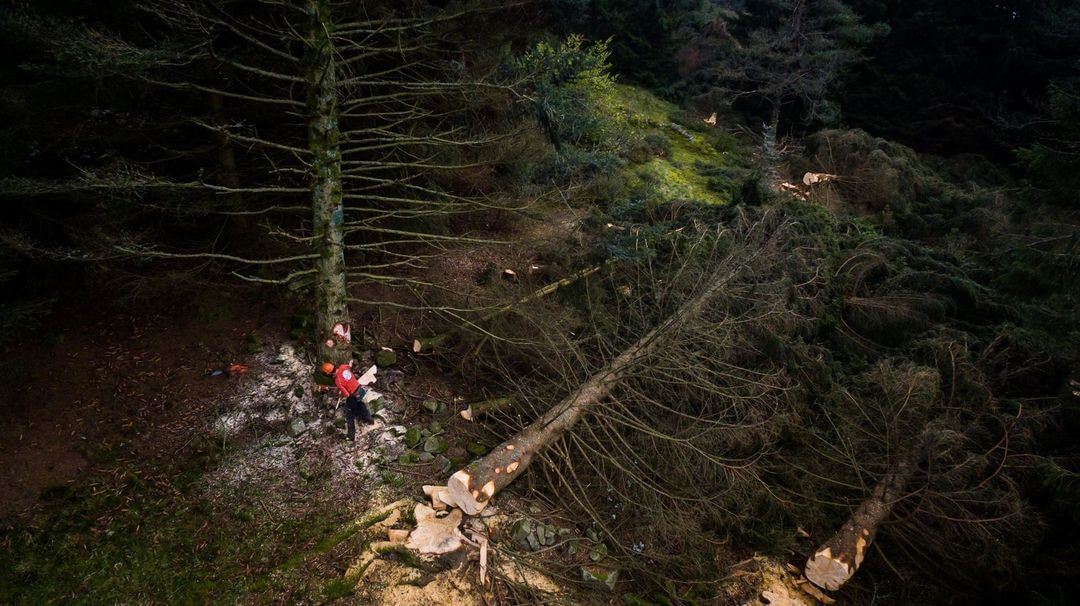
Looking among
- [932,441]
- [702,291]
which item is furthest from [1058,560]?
[702,291]

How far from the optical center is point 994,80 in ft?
54.5

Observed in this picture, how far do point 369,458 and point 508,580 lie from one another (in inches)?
87.5

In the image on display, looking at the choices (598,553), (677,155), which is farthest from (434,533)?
(677,155)

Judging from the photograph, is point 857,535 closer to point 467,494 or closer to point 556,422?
point 556,422

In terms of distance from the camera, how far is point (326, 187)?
17.8 feet

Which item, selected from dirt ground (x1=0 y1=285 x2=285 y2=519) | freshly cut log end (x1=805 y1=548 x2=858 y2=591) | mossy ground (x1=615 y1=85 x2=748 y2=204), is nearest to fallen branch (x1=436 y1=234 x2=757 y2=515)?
freshly cut log end (x1=805 y1=548 x2=858 y2=591)

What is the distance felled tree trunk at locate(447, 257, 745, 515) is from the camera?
16.7 ft

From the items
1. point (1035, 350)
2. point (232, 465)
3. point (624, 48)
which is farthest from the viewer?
point (624, 48)

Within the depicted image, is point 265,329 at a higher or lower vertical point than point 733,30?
lower

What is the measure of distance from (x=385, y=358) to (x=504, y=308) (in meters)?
2.05

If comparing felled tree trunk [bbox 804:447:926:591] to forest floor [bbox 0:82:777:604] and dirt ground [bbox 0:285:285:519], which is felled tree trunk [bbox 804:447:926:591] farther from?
dirt ground [bbox 0:285:285:519]

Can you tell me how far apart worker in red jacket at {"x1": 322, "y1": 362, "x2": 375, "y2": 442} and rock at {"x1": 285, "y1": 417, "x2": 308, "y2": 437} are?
0.56m

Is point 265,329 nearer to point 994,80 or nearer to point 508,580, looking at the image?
point 508,580

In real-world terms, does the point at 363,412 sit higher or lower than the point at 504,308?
lower
